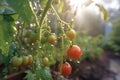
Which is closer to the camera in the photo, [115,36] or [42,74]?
[42,74]

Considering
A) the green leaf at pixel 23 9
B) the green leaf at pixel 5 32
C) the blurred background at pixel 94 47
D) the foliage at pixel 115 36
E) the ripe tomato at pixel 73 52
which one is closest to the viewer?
the green leaf at pixel 23 9

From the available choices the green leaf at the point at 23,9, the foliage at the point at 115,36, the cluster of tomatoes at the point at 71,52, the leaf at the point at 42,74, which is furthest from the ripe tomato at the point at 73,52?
the foliage at the point at 115,36

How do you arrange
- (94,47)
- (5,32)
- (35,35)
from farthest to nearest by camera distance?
(94,47) → (35,35) → (5,32)

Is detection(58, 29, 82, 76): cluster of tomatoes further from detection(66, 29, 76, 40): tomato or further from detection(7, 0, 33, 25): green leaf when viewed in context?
detection(7, 0, 33, 25): green leaf

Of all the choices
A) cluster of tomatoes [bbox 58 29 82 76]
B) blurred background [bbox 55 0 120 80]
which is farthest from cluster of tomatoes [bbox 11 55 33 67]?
blurred background [bbox 55 0 120 80]

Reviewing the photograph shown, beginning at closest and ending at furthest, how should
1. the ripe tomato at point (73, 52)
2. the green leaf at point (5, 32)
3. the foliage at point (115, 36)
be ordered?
1. the green leaf at point (5, 32)
2. the ripe tomato at point (73, 52)
3. the foliage at point (115, 36)

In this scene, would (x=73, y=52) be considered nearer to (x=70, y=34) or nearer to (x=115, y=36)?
(x=70, y=34)

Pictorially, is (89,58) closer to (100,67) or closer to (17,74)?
(100,67)

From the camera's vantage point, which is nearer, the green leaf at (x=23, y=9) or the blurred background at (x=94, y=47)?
the green leaf at (x=23, y=9)

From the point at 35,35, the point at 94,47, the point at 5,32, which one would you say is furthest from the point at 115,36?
the point at 5,32

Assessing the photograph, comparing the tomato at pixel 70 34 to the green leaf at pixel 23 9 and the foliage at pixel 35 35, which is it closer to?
the foliage at pixel 35 35
